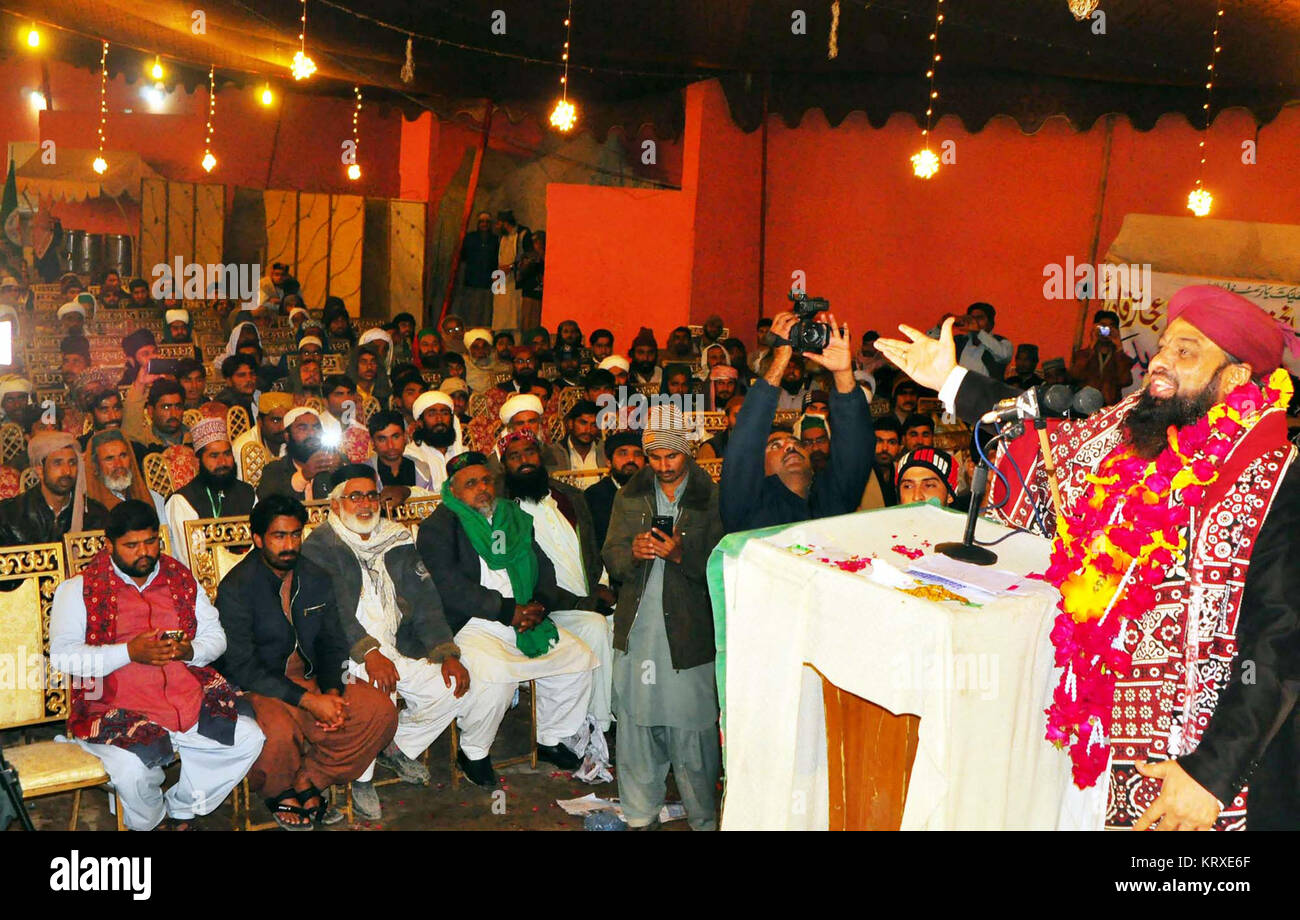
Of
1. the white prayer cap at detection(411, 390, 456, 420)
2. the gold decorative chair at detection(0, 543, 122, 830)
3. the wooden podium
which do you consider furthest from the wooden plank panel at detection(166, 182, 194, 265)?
the wooden podium

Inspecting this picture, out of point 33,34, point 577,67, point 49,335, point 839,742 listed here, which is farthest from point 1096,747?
point 33,34

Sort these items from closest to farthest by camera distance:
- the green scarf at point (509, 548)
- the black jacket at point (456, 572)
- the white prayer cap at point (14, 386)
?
the black jacket at point (456, 572)
the green scarf at point (509, 548)
the white prayer cap at point (14, 386)

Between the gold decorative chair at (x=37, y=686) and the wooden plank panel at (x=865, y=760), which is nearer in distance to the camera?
the wooden plank panel at (x=865, y=760)

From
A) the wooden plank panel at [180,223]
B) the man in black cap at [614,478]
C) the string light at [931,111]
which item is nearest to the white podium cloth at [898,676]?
the man in black cap at [614,478]

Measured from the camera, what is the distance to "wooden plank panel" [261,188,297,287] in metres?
16.0

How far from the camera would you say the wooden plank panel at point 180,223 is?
15.8m

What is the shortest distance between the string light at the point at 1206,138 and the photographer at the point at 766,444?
6719 millimetres

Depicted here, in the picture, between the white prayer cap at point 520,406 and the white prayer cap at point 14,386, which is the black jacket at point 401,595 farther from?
the white prayer cap at point 14,386

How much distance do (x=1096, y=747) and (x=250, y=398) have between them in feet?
23.5

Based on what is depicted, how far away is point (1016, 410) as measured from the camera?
2.47 metres

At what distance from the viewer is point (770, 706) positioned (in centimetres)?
261

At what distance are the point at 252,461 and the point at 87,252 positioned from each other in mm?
12043

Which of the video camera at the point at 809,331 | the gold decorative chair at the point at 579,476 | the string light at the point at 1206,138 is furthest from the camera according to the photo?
the string light at the point at 1206,138

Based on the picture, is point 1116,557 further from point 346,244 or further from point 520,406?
point 346,244
